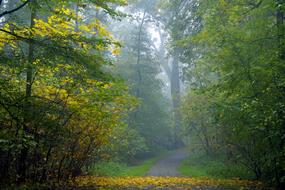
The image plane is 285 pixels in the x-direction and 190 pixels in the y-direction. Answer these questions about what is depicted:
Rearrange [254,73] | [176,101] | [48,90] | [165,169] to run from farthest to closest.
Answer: [176,101] < [165,169] < [48,90] < [254,73]

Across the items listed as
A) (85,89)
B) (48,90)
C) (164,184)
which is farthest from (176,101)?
(48,90)

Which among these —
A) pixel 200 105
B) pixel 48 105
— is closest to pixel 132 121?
pixel 200 105

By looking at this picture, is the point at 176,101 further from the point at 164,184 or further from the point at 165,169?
the point at 164,184

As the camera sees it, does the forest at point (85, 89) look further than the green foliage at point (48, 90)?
Yes

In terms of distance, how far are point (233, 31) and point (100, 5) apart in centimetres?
403

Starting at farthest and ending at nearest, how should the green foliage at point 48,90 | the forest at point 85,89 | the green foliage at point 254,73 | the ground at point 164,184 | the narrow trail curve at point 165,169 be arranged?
the narrow trail curve at point 165,169, the ground at point 164,184, the green foliage at point 254,73, the forest at point 85,89, the green foliage at point 48,90

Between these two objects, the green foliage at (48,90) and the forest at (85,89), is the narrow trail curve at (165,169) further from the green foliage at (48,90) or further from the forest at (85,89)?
the green foliage at (48,90)

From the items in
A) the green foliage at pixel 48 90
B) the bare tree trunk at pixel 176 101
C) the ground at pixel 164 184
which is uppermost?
the bare tree trunk at pixel 176 101

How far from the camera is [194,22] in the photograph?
721 inches

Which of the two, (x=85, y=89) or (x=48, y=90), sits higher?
(x=85, y=89)

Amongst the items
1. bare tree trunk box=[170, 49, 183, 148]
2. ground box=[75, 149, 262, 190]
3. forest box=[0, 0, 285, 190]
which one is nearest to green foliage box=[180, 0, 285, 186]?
forest box=[0, 0, 285, 190]

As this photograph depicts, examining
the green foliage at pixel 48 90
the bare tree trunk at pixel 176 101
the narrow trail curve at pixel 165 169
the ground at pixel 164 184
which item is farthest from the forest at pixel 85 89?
the bare tree trunk at pixel 176 101

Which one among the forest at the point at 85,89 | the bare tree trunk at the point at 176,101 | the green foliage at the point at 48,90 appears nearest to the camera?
the green foliage at the point at 48,90

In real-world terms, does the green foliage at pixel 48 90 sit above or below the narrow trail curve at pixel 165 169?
above
